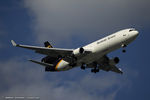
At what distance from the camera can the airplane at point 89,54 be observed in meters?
50.8

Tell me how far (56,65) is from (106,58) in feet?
30.5

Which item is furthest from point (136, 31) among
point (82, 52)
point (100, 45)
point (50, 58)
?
point (50, 58)

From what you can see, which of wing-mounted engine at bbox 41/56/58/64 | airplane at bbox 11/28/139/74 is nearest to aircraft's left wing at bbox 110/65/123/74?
airplane at bbox 11/28/139/74

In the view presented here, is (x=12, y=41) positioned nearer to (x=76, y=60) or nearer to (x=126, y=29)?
(x=76, y=60)

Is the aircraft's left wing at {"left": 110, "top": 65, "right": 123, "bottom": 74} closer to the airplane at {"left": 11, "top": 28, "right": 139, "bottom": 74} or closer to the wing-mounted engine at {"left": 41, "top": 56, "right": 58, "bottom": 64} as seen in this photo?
the airplane at {"left": 11, "top": 28, "right": 139, "bottom": 74}

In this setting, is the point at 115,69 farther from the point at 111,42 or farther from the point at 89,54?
the point at 111,42

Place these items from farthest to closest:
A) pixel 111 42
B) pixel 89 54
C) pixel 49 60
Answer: pixel 49 60 < pixel 89 54 < pixel 111 42

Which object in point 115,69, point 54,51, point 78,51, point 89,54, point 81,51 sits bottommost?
point 89,54

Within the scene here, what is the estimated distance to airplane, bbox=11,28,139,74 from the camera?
5084 cm

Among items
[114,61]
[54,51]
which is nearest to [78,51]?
[54,51]

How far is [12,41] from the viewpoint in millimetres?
51031

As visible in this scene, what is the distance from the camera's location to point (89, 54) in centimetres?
5228

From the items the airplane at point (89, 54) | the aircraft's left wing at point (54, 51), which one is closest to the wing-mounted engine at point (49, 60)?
the airplane at point (89, 54)

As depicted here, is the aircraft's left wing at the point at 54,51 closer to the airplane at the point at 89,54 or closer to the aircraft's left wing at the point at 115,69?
the airplane at the point at 89,54
